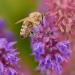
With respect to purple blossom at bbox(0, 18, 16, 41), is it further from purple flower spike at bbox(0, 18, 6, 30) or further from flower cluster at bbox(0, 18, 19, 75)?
flower cluster at bbox(0, 18, 19, 75)

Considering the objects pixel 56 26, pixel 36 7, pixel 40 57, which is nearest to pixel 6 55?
pixel 40 57

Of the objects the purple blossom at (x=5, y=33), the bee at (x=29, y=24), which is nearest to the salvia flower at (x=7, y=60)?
the bee at (x=29, y=24)

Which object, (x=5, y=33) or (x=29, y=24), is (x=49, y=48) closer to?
(x=29, y=24)

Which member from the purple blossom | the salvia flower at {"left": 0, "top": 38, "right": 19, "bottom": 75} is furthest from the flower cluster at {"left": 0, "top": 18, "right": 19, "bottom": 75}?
the purple blossom

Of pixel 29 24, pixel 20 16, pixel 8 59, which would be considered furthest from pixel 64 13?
pixel 20 16

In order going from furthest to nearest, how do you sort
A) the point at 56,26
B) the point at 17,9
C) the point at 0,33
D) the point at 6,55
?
the point at 17,9 < the point at 0,33 < the point at 56,26 < the point at 6,55

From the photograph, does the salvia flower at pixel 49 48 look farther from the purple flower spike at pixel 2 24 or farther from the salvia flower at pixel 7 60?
the purple flower spike at pixel 2 24

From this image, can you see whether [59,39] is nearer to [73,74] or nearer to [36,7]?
[73,74]
